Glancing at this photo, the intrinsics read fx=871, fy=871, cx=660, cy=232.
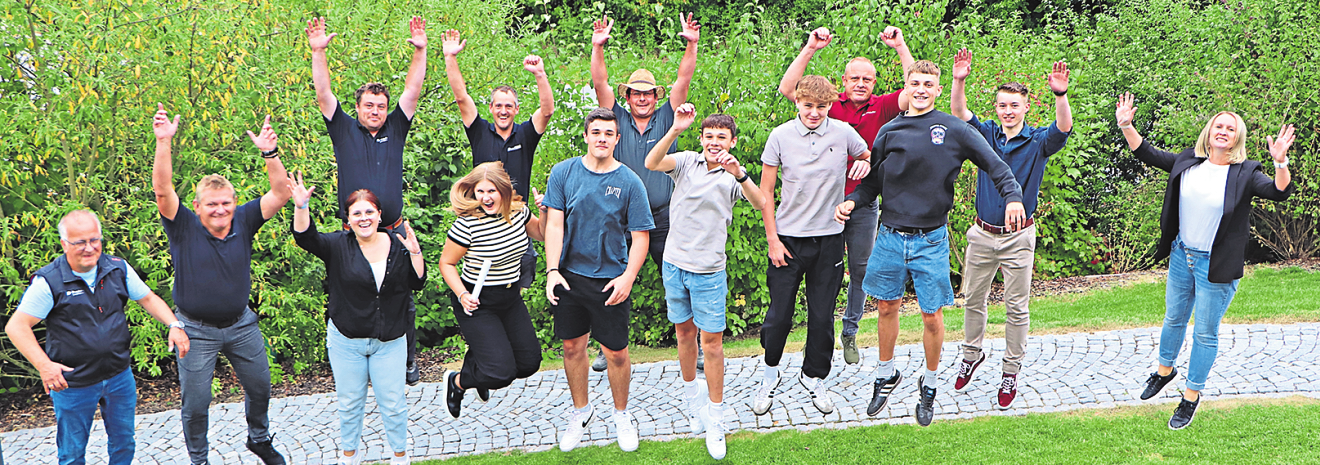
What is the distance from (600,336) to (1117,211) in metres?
8.43

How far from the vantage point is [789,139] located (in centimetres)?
570

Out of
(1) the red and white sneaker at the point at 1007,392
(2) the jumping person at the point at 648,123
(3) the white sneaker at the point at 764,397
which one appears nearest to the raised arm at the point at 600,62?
(2) the jumping person at the point at 648,123

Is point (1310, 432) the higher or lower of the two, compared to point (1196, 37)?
lower

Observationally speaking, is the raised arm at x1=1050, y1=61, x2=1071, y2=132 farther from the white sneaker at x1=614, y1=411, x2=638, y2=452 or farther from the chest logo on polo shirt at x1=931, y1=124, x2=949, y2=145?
the white sneaker at x1=614, y1=411, x2=638, y2=452

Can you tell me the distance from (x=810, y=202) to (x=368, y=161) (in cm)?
291

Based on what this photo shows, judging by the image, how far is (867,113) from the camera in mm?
6457

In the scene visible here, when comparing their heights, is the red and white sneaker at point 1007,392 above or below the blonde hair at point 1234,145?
below

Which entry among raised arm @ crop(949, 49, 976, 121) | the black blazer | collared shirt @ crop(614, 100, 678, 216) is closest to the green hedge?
collared shirt @ crop(614, 100, 678, 216)

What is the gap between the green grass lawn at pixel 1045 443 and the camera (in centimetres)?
510

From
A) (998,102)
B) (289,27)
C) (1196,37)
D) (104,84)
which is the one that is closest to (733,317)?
(998,102)

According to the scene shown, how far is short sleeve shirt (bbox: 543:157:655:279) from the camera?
5418 millimetres

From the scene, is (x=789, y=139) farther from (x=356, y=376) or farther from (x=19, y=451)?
(x=19, y=451)

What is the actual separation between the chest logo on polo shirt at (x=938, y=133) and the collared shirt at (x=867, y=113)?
99 centimetres

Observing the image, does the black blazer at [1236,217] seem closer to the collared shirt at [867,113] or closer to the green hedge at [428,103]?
the collared shirt at [867,113]
